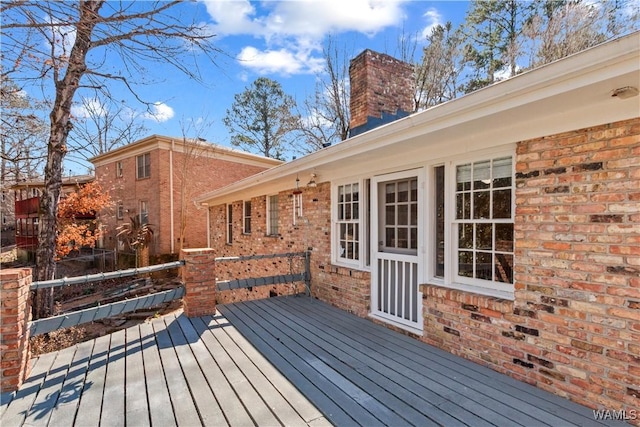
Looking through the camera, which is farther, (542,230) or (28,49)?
(28,49)

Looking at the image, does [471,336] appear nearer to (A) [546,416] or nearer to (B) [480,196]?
(A) [546,416]

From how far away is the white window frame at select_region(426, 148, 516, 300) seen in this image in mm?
2959

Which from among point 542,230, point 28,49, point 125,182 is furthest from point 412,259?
point 125,182

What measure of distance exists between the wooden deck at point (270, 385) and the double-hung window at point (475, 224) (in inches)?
34.8

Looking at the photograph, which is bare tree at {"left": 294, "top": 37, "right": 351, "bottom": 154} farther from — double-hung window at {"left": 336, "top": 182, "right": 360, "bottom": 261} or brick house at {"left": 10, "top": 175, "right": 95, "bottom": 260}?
brick house at {"left": 10, "top": 175, "right": 95, "bottom": 260}

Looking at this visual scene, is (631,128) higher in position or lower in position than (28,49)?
lower

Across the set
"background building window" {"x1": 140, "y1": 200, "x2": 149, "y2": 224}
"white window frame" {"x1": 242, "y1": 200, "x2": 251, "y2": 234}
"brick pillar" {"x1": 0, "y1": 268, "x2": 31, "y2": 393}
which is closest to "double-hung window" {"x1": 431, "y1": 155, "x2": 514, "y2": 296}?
"brick pillar" {"x1": 0, "y1": 268, "x2": 31, "y2": 393}

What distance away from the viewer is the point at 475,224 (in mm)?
3234

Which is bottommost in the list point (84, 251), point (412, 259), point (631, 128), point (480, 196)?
point (84, 251)

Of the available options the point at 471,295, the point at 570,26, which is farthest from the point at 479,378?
the point at 570,26

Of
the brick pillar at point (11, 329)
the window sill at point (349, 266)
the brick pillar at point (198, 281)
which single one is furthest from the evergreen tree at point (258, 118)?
the brick pillar at point (11, 329)

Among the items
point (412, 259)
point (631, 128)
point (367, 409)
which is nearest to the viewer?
point (631, 128)

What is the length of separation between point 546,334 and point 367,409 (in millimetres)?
1597

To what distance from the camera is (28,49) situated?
3.15 m
